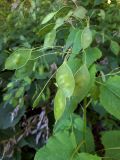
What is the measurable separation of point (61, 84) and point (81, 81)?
1.8 inches

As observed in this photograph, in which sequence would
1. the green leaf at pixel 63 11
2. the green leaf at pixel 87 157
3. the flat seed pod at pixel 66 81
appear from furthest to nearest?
the green leaf at pixel 63 11 < the green leaf at pixel 87 157 < the flat seed pod at pixel 66 81

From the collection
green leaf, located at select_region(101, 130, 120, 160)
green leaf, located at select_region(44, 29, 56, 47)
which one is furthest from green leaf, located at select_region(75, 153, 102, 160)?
green leaf, located at select_region(44, 29, 56, 47)

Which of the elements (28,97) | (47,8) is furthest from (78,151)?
(47,8)

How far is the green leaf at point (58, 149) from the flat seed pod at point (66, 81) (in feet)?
0.63

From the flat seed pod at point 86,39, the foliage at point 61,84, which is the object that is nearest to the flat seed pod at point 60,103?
the foliage at point 61,84

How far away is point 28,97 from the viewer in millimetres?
1753

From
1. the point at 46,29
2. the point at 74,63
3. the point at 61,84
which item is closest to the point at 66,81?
the point at 61,84

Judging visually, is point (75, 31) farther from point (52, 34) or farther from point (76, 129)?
point (76, 129)

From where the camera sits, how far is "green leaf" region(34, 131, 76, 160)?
89cm

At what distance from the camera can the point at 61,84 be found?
767mm

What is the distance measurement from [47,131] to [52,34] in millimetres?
752

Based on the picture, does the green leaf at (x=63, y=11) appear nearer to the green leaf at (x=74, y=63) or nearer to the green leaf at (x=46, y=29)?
the green leaf at (x=46, y=29)

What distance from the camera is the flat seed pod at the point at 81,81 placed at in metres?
0.79

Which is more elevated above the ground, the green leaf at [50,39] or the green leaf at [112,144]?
the green leaf at [50,39]
